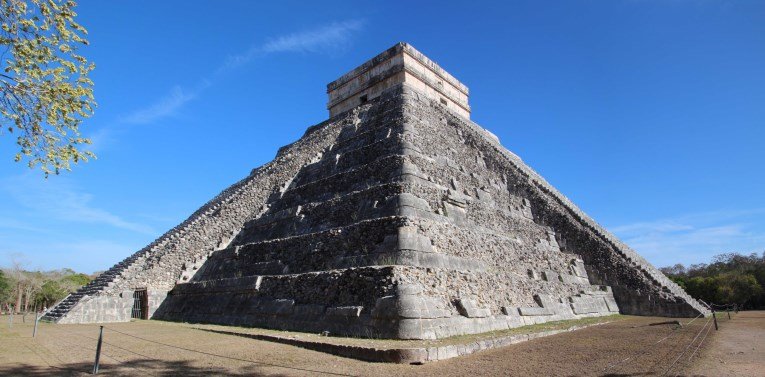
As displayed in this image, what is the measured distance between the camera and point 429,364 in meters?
6.32

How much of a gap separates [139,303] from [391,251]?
35.0 ft

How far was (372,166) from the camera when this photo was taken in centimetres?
1326

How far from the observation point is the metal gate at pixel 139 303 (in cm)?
1471

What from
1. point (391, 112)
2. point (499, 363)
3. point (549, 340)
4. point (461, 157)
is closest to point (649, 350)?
point (549, 340)

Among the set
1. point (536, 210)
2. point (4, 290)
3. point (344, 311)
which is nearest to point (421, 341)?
point (344, 311)

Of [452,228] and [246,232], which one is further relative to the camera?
[246,232]

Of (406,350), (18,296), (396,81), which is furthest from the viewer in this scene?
(18,296)

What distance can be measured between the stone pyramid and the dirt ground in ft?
4.61

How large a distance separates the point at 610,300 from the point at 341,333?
966cm

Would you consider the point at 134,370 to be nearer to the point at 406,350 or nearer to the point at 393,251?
the point at 406,350

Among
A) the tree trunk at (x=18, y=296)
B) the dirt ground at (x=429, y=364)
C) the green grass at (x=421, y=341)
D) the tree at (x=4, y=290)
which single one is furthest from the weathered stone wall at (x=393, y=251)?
the tree at (x=4, y=290)

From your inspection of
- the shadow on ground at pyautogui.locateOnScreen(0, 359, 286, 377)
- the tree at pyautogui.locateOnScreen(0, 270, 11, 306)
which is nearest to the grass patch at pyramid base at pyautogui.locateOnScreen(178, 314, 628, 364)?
the shadow on ground at pyautogui.locateOnScreen(0, 359, 286, 377)

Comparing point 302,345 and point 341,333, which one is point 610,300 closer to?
point 341,333

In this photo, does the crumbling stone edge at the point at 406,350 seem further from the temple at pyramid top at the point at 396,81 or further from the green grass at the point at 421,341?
the temple at pyramid top at the point at 396,81
